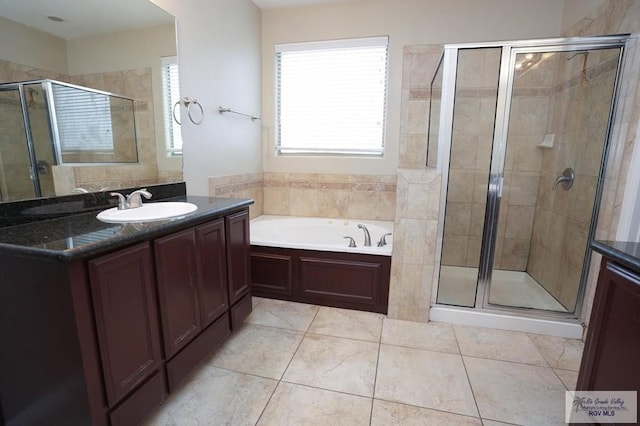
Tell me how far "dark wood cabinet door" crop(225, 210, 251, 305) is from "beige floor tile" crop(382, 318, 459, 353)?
101cm

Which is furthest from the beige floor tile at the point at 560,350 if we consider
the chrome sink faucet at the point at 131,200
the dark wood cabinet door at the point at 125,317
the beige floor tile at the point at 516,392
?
the chrome sink faucet at the point at 131,200

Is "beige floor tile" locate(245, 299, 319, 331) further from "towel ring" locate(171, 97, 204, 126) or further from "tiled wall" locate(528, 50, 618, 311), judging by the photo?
"tiled wall" locate(528, 50, 618, 311)

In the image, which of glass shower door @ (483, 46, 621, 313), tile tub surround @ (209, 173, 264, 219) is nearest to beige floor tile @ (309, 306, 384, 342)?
glass shower door @ (483, 46, 621, 313)

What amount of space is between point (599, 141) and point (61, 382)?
308 cm

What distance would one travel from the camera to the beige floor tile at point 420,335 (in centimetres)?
193

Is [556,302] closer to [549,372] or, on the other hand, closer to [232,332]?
[549,372]

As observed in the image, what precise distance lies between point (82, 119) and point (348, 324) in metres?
2.01

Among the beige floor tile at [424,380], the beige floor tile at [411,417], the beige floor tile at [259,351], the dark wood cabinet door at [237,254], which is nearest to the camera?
the beige floor tile at [411,417]

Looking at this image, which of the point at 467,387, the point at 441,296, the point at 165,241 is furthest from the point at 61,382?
the point at 441,296

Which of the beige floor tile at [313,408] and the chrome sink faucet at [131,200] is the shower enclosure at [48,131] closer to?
the chrome sink faucet at [131,200]

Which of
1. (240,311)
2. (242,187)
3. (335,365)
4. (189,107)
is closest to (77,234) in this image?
(240,311)

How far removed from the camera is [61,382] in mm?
1039

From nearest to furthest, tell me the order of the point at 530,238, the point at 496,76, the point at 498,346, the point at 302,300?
the point at 498,346 → the point at 496,76 → the point at 302,300 → the point at 530,238

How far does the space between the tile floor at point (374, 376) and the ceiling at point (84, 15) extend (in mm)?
1847
